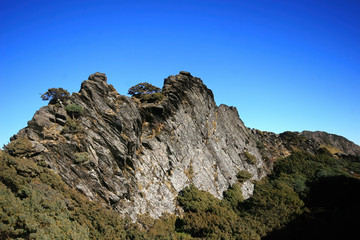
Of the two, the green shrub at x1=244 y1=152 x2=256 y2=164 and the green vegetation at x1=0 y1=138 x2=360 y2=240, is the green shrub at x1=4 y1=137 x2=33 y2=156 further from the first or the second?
the green shrub at x1=244 y1=152 x2=256 y2=164

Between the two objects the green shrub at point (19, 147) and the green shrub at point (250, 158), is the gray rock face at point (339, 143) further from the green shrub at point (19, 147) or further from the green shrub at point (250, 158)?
the green shrub at point (19, 147)

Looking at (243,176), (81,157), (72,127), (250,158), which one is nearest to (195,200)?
(243,176)

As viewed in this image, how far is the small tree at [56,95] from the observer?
88.1 ft

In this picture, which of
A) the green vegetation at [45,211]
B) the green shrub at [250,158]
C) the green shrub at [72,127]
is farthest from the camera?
the green shrub at [250,158]

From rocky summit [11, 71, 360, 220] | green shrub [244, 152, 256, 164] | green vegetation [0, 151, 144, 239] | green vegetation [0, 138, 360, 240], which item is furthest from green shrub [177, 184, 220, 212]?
green shrub [244, 152, 256, 164]

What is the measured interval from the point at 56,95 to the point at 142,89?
52.9ft

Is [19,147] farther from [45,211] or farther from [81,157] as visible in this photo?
[45,211]

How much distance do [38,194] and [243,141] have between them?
43194 mm

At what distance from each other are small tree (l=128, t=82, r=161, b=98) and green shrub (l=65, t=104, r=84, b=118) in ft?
48.4

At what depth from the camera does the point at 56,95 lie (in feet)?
88.5

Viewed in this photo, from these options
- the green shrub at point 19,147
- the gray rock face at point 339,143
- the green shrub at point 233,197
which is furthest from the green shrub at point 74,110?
the gray rock face at point 339,143

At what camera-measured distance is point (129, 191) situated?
80.3 ft

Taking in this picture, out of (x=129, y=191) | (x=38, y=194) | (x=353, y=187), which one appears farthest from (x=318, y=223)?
(x=38, y=194)

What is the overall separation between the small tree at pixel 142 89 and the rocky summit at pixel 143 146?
226cm
